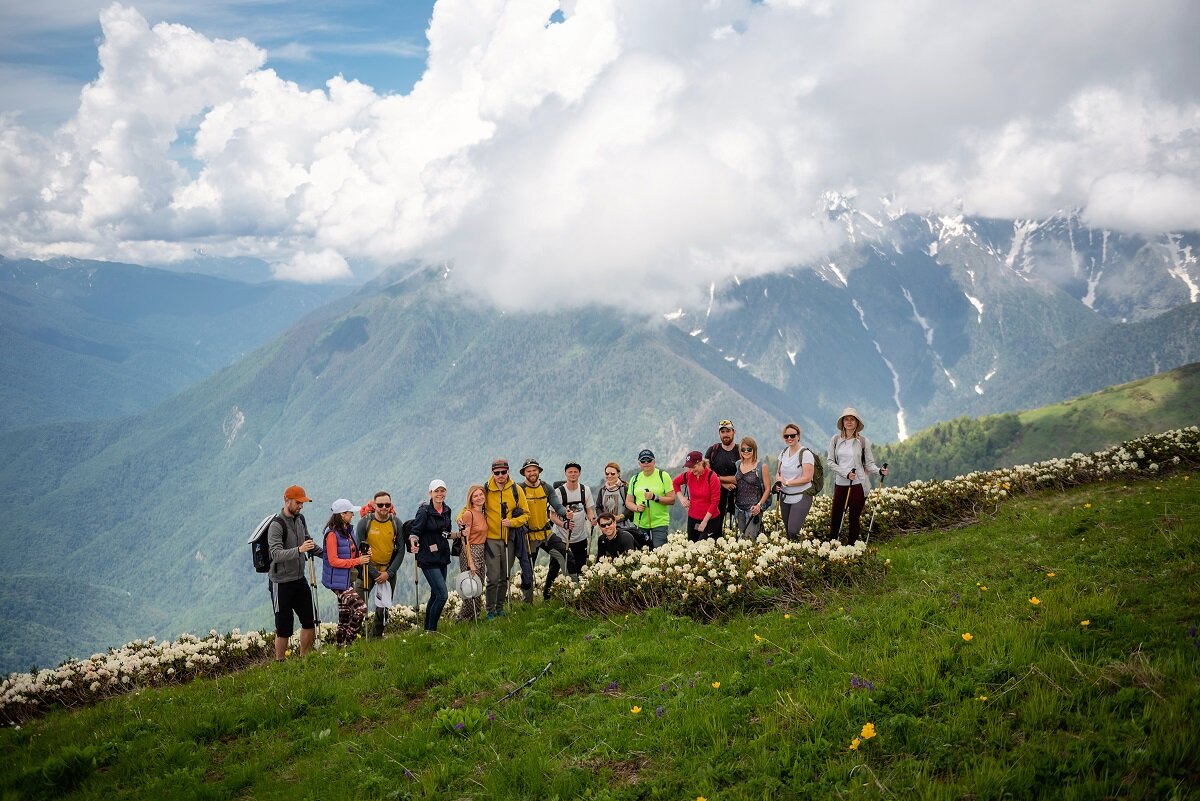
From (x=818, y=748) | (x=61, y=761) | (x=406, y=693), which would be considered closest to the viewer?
(x=818, y=748)

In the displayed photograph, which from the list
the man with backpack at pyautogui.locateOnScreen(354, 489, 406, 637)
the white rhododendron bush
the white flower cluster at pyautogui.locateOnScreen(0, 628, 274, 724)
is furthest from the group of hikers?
the white flower cluster at pyautogui.locateOnScreen(0, 628, 274, 724)

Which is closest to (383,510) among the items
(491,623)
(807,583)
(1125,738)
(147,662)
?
(491,623)

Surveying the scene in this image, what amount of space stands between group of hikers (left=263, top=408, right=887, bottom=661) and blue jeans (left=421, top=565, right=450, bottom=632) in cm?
3

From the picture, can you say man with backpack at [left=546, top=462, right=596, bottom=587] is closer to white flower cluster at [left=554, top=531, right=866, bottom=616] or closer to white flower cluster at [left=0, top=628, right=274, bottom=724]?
white flower cluster at [left=554, top=531, right=866, bottom=616]

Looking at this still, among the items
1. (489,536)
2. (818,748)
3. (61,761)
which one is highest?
(489,536)

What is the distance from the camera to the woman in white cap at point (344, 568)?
14.8 m

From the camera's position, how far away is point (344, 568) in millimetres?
14984

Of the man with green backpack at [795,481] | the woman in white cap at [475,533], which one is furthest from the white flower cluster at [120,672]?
the man with green backpack at [795,481]

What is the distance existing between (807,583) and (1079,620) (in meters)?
4.76

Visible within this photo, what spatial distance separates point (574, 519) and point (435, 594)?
3.76 meters

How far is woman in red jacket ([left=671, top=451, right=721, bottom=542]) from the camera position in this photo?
16.7 m

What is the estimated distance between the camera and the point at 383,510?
15.5 metres

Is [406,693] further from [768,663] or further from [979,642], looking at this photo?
[979,642]

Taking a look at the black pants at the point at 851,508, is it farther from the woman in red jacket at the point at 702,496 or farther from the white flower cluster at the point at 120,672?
the white flower cluster at the point at 120,672
